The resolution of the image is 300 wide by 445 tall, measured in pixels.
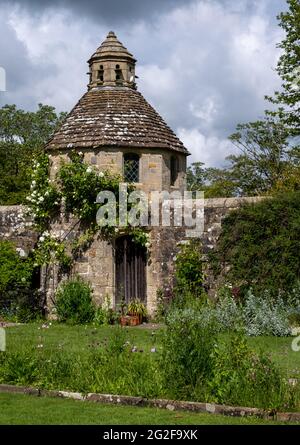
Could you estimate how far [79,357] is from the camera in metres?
10.1

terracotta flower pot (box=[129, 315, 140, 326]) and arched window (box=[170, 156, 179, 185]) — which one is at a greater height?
arched window (box=[170, 156, 179, 185])

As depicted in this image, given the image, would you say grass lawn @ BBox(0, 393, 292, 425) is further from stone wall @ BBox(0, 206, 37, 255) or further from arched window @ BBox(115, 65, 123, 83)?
arched window @ BBox(115, 65, 123, 83)

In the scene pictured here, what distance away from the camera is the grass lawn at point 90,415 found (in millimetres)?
7879

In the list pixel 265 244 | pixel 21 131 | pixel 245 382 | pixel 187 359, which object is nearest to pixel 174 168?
pixel 265 244

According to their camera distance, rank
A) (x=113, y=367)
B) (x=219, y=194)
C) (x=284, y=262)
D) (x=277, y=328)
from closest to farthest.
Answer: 1. (x=113, y=367)
2. (x=277, y=328)
3. (x=284, y=262)
4. (x=219, y=194)

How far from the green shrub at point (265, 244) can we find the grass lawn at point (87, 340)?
2.51 meters

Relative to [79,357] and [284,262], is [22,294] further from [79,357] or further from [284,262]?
[79,357]

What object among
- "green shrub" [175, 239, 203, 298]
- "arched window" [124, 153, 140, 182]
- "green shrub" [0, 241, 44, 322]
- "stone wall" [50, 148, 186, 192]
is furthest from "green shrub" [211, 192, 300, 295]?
"green shrub" [0, 241, 44, 322]

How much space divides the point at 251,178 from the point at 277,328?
983 inches

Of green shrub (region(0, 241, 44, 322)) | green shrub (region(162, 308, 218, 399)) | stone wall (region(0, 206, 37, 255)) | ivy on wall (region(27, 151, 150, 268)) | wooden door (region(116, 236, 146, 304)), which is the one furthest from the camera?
stone wall (region(0, 206, 37, 255))

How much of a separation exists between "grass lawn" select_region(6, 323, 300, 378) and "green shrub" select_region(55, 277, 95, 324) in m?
0.80

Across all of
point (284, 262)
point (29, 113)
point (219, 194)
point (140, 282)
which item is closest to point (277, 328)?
point (284, 262)

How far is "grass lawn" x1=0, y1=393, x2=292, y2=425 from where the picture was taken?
25.8 ft

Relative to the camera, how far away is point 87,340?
14.1 meters
